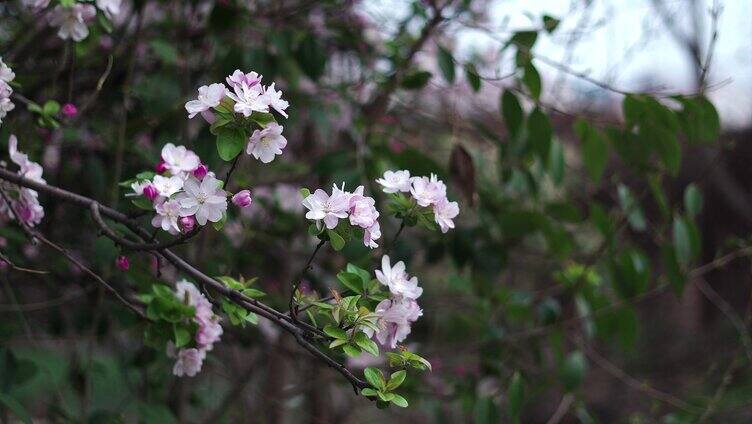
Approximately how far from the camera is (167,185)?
90 centimetres

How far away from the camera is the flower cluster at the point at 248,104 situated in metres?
0.80

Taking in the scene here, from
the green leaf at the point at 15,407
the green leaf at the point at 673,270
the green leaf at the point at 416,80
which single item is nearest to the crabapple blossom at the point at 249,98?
the green leaf at the point at 15,407

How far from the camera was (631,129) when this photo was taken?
1.47 meters

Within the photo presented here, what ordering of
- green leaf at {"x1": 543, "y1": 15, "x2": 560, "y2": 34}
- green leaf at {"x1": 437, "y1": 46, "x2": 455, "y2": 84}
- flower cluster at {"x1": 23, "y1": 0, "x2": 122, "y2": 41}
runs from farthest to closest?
green leaf at {"x1": 437, "y1": 46, "x2": 455, "y2": 84} → green leaf at {"x1": 543, "y1": 15, "x2": 560, "y2": 34} → flower cluster at {"x1": 23, "y1": 0, "x2": 122, "y2": 41}

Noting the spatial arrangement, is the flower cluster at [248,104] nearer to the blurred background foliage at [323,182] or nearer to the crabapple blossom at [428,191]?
the crabapple blossom at [428,191]

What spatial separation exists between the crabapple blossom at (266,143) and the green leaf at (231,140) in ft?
0.04

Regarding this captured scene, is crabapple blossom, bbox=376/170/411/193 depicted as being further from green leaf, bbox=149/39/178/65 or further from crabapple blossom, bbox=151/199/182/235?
green leaf, bbox=149/39/178/65

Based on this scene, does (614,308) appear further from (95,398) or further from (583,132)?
(95,398)

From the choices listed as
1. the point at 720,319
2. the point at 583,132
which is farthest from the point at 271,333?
the point at 720,319

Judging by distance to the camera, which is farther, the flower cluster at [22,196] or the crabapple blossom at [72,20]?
the crabapple blossom at [72,20]

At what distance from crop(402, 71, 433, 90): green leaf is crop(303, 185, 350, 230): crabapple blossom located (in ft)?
2.66

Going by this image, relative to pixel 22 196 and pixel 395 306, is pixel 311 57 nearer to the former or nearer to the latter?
pixel 22 196

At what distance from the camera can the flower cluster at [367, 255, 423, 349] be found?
895mm

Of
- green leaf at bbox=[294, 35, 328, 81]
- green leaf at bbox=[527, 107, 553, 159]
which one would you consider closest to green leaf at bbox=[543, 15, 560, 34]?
green leaf at bbox=[527, 107, 553, 159]
